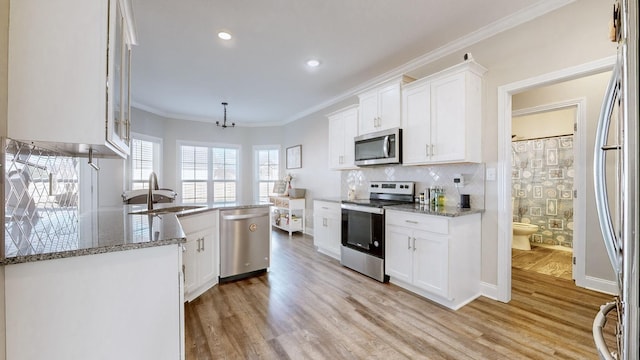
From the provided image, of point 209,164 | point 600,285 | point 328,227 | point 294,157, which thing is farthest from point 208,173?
point 600,285

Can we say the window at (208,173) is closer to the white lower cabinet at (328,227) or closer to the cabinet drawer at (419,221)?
the white lower cabinet at (328,227)

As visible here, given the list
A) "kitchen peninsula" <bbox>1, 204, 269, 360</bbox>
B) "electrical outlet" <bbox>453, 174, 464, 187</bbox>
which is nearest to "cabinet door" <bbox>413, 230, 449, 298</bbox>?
"electrical outlet" <bbox>453, 174, 464, 187</bbox>

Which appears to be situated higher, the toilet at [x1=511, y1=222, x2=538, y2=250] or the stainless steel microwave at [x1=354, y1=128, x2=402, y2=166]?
the stainless steel microwave at [x1=354, y1=128, x2=402, y2=166]

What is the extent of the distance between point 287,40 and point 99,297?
263 cm

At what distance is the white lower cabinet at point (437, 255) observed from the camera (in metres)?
2.38

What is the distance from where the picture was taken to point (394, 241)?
2842 mm

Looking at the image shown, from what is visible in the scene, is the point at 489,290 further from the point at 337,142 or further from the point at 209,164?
the point at 209,164

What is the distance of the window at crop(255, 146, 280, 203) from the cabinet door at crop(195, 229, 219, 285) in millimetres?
4006

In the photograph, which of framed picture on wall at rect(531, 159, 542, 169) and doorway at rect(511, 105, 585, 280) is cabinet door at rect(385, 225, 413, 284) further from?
framed picture on wall at rect(531, 159, 542, 169)

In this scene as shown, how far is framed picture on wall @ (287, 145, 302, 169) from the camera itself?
230 inches

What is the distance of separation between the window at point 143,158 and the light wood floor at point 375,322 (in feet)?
11.5

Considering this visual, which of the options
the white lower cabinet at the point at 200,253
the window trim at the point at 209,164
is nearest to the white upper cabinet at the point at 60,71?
the white lower cabinet at the point at 200,253

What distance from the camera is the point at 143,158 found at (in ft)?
17.1

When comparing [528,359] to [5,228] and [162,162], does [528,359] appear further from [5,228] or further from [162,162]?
[162,162]
